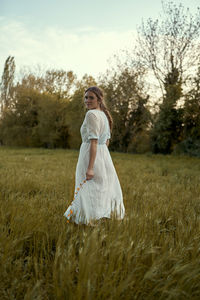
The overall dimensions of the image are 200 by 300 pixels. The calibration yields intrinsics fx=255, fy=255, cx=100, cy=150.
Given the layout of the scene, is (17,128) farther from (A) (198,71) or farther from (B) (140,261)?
(B) (140,261)

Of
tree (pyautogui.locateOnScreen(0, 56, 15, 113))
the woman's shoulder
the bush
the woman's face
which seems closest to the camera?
the woman's shoulder

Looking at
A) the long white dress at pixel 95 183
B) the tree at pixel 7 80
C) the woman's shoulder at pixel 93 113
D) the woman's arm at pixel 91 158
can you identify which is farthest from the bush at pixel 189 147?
the tree at pixel 7 80

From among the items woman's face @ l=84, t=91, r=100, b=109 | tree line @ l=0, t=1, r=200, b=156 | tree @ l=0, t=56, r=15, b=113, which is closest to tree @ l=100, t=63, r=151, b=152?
tree line @ l=0, t=1, r=200, b=156

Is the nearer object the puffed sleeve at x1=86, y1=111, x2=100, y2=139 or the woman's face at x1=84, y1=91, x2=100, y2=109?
the puffed sleeve at x1=86, y1=111, x2=100, y2=139

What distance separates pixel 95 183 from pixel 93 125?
760mm

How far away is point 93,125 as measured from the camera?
3305 mm

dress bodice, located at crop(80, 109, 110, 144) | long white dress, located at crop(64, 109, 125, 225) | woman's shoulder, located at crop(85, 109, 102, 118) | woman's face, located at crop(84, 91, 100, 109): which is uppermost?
woman's face, located at crop(84, 91, 100, 109)

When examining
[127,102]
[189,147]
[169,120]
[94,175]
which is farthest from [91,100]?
[127,102]

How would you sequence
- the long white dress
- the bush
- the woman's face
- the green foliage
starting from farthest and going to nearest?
the green foliage → the bush → the woman's face → the long white dress

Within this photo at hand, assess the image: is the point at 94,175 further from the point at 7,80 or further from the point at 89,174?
the point at 7,80

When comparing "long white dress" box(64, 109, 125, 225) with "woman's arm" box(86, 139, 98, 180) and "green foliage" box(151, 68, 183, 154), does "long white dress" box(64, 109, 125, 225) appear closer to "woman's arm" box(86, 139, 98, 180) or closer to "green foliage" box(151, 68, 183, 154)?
"woman's arm" box(86, 139, 98, 180)

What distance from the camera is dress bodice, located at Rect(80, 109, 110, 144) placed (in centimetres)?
330

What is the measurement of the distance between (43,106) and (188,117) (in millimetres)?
19198

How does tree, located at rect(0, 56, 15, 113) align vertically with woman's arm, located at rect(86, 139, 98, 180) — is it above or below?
above
